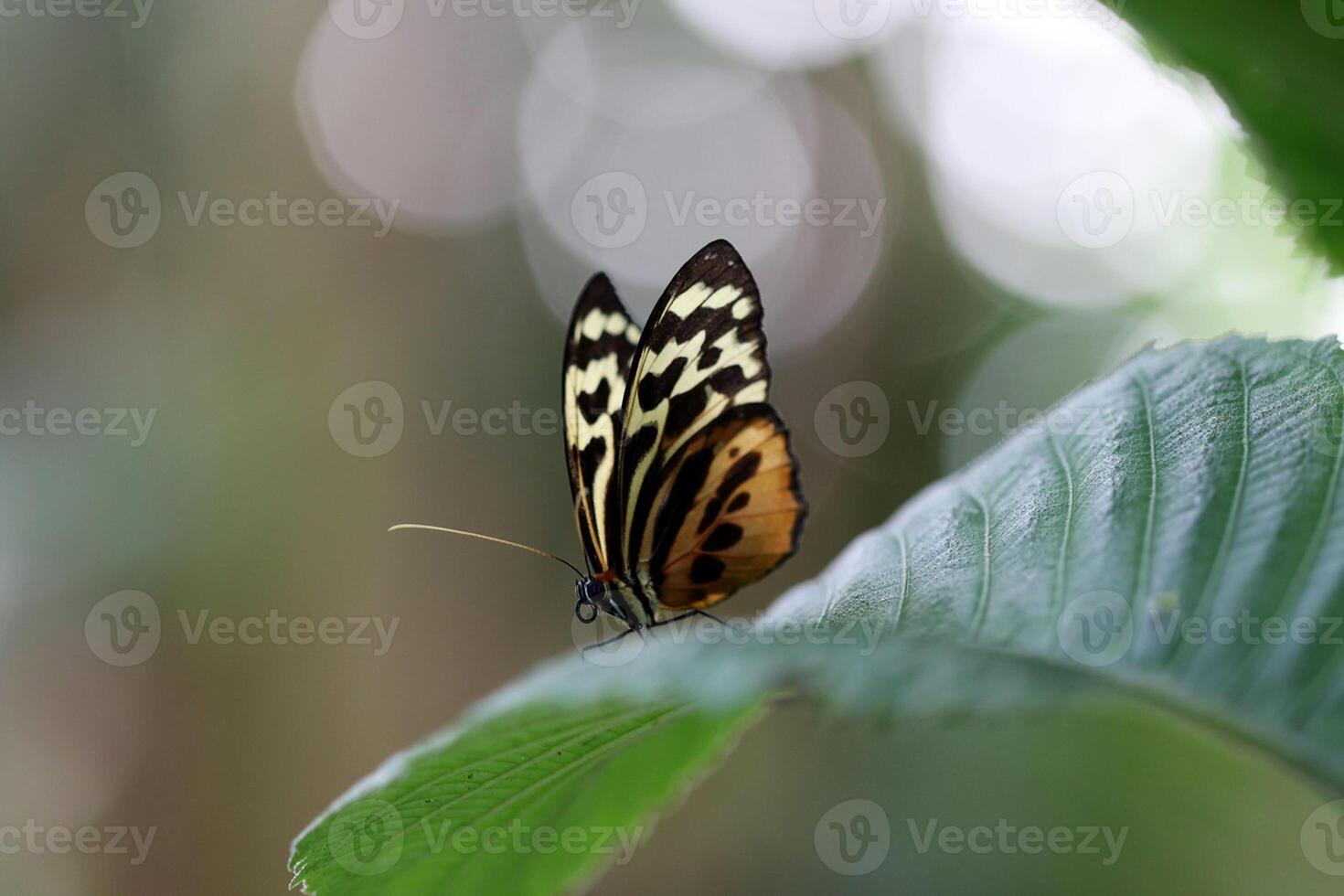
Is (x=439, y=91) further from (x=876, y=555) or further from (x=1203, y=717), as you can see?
(x=1203, y=717)

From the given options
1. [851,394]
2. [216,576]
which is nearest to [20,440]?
[216,576]

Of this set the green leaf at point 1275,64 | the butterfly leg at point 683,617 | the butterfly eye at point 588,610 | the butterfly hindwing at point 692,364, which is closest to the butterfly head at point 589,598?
the butterfly eye at point 588,610

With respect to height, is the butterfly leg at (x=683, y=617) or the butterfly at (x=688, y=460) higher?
the butterfly at (x=688, y=460)

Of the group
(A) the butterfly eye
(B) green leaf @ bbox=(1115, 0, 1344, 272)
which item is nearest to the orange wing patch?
(A) the butterfly eye

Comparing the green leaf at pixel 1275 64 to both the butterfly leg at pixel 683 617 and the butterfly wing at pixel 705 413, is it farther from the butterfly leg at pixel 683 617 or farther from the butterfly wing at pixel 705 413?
the butterfly leg at pixel 683 617

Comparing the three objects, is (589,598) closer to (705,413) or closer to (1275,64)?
(705,413)

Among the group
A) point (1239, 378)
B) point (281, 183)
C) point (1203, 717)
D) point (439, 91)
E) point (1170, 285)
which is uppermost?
point (439, 91)

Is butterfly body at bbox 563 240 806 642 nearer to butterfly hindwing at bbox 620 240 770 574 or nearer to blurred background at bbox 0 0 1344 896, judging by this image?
butterfly hindwing at bbox 620 240 770 574
